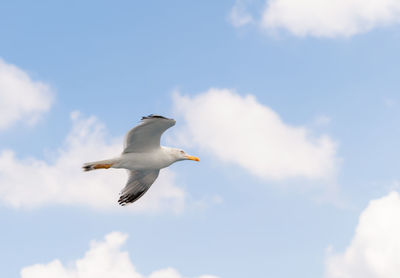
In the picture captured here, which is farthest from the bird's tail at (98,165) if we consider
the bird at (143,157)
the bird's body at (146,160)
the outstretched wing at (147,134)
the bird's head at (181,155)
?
the bird's head at (181,155)

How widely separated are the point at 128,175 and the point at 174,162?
226cm

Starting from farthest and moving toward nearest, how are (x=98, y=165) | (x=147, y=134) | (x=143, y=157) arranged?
1. (x=98, y=165)
2. (x=143, y=157)
3. (x=147, y=134)

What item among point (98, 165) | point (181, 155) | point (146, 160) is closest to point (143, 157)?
point (146, 160)

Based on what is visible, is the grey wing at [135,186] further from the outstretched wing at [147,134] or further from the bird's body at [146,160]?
the outstretched wing at [147,134]

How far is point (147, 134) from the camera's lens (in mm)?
25328

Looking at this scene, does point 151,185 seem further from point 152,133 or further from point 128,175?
point 152,133

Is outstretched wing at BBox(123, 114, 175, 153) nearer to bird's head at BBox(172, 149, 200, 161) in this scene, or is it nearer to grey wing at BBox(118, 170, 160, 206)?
bird's head at BBox(172, 149, 200, 161)

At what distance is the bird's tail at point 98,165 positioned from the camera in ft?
87.5

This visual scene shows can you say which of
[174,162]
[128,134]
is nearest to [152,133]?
[128,134]

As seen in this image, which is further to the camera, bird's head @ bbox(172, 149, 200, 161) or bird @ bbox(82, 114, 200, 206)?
bird's head @ bbox(172, 149, 200, 161)

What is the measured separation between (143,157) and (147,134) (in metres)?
1.66

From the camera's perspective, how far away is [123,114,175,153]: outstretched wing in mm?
24062

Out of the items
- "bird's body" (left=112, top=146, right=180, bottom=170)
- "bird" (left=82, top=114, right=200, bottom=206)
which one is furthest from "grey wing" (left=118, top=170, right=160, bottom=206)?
"bird's body" (left=112, top=146, right=180, bottom=170)

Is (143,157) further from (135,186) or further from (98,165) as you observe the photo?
(135,186)
